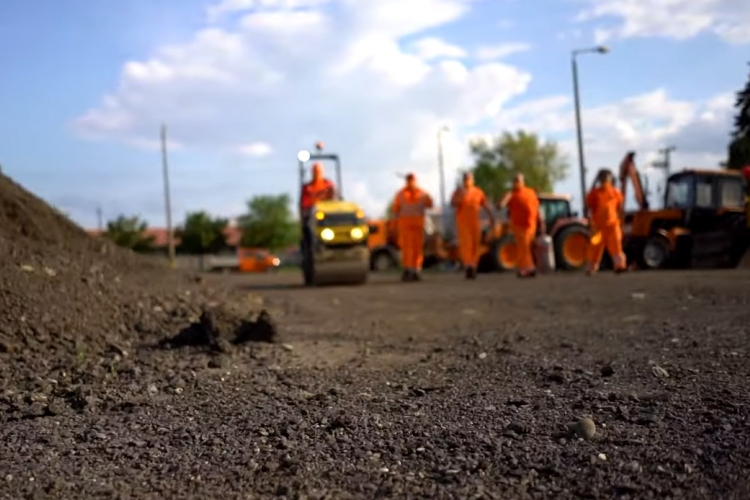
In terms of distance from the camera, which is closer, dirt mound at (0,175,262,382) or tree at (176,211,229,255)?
dirt mound at (0,175,262,382)

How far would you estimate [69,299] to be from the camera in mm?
8109

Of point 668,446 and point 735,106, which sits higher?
point 735,106

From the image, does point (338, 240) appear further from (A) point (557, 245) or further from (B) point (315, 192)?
(A) point (557, 245)

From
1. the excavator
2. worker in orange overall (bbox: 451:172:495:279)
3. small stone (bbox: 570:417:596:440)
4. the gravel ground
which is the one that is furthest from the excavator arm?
small stone (bbox: 570:417:596:440)

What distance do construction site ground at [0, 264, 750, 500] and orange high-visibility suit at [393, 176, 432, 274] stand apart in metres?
9.39

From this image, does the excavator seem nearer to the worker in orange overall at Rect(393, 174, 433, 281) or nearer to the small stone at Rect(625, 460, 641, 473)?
the worker in orange overall at Rect(393, 174, 433, 281)

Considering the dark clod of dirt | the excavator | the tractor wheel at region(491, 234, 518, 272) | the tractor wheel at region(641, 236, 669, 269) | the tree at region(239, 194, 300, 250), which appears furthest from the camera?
the tree at region(239, 194, 300, 250)

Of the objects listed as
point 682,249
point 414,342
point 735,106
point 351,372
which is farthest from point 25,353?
point 682,249

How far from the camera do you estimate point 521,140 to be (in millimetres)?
71312

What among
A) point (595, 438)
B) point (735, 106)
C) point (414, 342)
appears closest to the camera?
point (595, 438)

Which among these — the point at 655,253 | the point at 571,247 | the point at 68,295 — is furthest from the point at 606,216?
the point at 68,295

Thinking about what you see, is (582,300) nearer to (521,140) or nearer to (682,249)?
(682,249)

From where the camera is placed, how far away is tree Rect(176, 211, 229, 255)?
252 ft

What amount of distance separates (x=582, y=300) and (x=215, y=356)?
6337 millimetres
